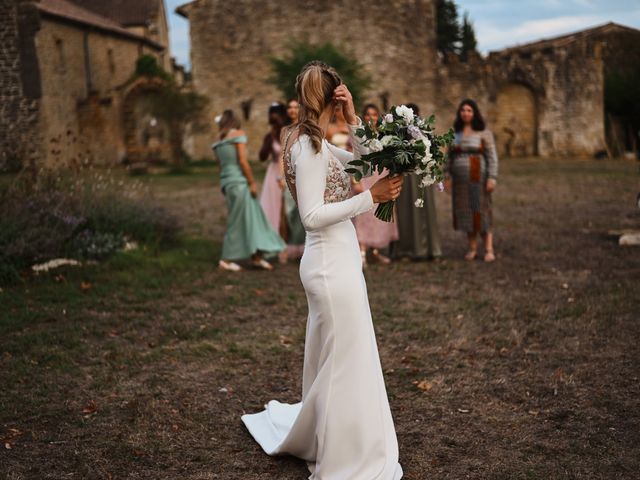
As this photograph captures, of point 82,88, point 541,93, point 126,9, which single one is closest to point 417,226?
point 541,93

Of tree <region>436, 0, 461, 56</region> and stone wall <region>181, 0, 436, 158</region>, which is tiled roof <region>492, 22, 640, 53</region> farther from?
tree <region>436, 0, 461, 56</region>

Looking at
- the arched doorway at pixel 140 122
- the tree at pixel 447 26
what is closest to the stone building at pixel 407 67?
the arched doorway at pixel 140 122

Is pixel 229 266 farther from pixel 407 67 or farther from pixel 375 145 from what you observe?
pixel 407 67

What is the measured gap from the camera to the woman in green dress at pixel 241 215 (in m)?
9.10

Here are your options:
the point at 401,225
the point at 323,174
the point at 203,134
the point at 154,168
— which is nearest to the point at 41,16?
the point at 154,168

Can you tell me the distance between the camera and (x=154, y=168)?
2884 cm

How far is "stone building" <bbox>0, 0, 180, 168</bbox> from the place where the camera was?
25406 millimetres

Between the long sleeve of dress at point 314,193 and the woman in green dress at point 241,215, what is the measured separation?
5690mm

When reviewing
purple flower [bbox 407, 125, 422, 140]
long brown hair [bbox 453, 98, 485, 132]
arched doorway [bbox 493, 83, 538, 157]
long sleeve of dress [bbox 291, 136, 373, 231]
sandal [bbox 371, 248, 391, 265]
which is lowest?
sandal [bbox 371, 248, 391, 265]

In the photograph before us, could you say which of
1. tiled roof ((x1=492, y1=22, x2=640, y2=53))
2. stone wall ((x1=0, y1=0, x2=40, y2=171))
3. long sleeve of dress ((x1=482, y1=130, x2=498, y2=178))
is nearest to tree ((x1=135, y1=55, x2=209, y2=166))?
stone wall ((x1=0, y1=0, x2=40, y2=171))

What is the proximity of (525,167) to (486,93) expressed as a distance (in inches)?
291

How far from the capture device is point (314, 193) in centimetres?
344

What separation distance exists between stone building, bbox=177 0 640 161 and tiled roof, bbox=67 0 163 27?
11.8 metres

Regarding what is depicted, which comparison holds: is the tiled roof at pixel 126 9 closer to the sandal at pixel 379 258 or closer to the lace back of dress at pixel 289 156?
the sandal at pixel 379 258
